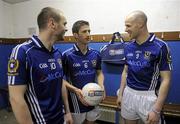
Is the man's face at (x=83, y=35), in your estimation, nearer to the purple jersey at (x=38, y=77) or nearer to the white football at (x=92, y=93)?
the white football at (x=92, y=93)

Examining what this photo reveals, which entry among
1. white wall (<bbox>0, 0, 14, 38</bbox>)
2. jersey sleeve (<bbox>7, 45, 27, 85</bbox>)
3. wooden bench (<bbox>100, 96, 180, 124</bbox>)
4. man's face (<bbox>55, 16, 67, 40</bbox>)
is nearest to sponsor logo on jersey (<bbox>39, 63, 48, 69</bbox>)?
jersey sleeve (<bbox>7, 45, 27, 85</bbox>)

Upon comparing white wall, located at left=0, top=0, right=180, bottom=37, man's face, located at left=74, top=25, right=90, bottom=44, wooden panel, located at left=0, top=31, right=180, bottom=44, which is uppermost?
white wall, located at left=0, top=0, right=180, bottom=37

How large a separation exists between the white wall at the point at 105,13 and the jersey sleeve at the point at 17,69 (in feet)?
7.60

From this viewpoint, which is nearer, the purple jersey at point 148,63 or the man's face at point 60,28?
the man's face at point 60,28

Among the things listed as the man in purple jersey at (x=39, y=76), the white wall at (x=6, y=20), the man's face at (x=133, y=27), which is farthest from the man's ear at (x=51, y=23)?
the white wall at (x=6, y=20)

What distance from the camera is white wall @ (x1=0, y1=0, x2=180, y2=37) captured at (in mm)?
3059

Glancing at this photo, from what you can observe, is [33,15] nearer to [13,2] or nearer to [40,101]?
[13,2]

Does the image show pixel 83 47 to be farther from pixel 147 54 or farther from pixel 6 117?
pixel 6 117

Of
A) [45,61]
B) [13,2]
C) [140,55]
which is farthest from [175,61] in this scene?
[13,2]

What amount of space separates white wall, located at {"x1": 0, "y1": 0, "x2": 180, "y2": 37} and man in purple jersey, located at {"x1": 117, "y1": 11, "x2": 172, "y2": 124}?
3.65ft

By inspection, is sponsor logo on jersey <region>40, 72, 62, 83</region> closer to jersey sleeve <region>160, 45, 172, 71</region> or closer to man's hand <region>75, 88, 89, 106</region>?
man's hand <region>75, 88, 89, 106</region>

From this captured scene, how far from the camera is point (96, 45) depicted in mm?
3785

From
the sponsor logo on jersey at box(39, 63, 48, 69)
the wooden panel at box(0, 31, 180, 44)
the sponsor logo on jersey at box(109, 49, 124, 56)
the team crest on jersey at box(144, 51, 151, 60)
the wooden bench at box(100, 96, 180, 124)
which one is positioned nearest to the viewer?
the sponsor logo on jersey at box(39, 63, 48, 69)

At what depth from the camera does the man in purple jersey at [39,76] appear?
53.7 inches
